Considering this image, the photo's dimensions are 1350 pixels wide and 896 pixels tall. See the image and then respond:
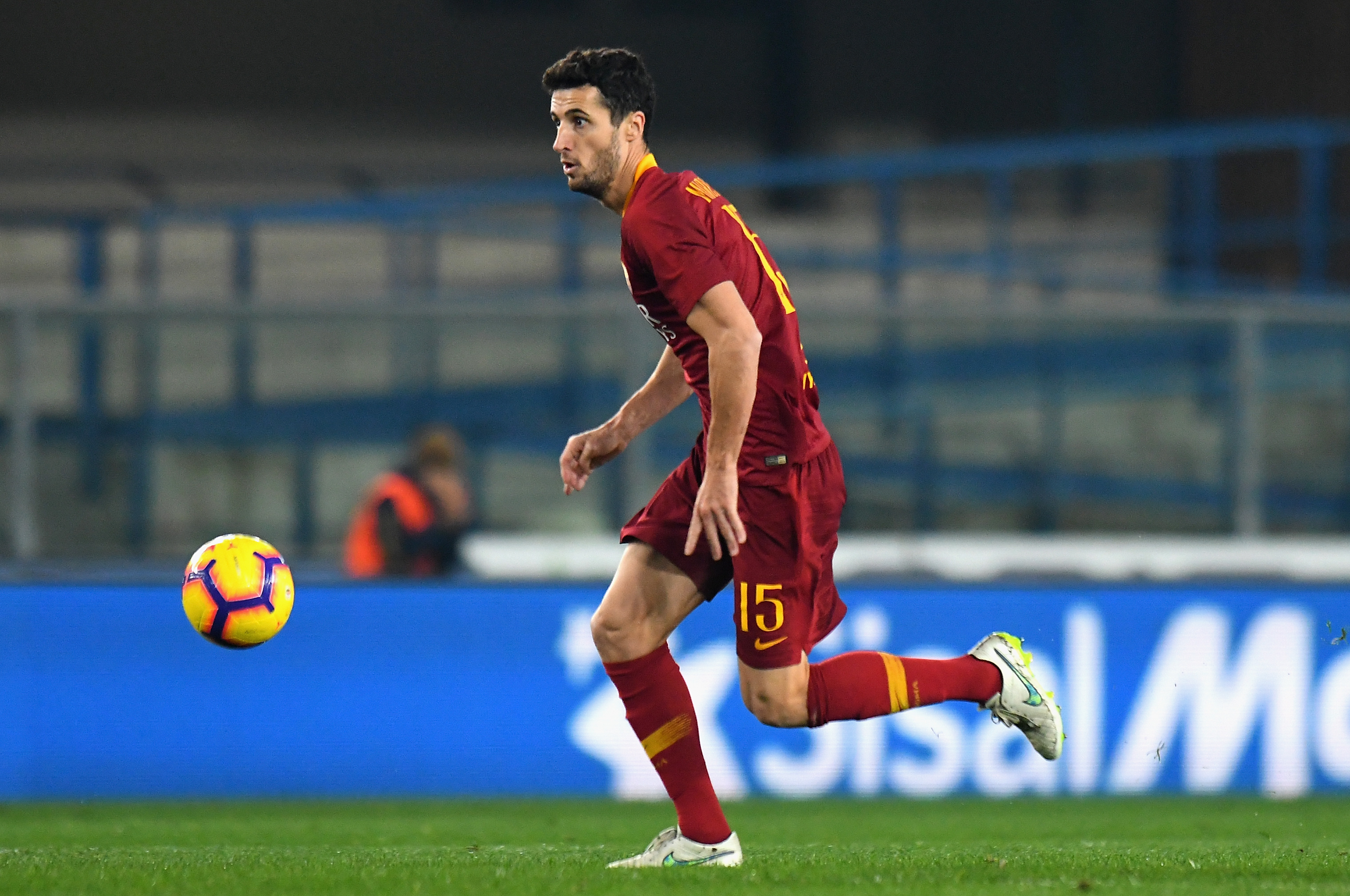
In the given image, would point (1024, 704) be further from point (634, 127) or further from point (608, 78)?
point (608, 78)

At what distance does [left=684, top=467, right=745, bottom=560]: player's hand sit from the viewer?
13.3 ft

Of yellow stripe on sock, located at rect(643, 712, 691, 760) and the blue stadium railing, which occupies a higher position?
the blue stadium railing

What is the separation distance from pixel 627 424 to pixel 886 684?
36.7 inches

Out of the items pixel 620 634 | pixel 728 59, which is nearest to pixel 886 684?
pixel 620 634

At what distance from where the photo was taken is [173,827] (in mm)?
6297

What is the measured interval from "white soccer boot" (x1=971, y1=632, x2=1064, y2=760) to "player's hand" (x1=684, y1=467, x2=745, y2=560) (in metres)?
0.88

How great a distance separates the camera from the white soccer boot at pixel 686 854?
432 cm

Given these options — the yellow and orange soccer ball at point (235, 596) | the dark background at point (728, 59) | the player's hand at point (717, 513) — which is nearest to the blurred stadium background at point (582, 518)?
the yellow and orange soccer ball at point (235, 596)

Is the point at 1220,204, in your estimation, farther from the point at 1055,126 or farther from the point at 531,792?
the point at 531,792

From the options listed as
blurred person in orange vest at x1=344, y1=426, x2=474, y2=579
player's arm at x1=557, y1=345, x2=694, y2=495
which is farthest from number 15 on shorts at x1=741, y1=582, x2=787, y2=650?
blurred person in orange vest at x1=344, y1=426, x2=474, y2=579

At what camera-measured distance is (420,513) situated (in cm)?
797

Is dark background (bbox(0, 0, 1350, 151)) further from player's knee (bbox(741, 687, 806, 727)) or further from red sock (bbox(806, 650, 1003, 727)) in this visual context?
player's knee (bbox(741, 687, 806, 727))

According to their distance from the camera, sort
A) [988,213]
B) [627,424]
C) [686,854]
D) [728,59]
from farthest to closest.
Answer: [728,59]
[988,213]
[627,424]
[686,854]

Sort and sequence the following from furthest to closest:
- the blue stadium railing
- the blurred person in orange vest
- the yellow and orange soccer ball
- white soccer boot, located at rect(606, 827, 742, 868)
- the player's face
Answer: the blue stadium railing, the blurred person in orange vest, the yellow and orange soccer ball, white soccer boot, located at rect(606, 827, 742, 868), the player's face
